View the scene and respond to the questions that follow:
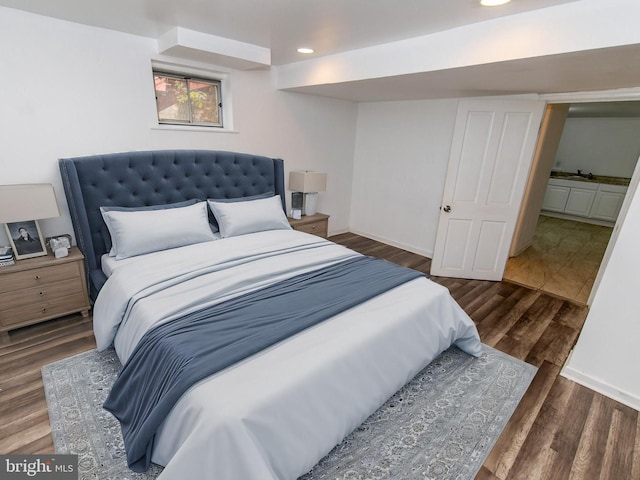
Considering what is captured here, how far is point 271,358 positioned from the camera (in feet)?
4.84

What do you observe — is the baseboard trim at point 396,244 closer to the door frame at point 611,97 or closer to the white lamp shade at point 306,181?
the white lamp shade at point 306,181

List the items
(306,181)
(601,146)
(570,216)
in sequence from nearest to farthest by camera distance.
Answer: (306,181), (601,146), (570,216)

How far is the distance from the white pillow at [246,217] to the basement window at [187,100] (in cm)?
91

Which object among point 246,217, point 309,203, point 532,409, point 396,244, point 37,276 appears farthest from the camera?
point 396,244

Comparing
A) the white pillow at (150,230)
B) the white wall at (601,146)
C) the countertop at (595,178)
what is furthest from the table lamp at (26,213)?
the white wall at (601,146)

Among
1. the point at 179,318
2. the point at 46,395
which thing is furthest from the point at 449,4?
the point at 46,395

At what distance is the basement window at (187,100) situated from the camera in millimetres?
3041

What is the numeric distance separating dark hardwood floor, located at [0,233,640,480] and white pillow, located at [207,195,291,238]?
1.36 m

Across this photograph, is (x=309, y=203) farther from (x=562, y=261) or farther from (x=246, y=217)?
(x=562, y=261)

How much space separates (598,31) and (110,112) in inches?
131

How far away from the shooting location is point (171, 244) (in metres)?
2.60

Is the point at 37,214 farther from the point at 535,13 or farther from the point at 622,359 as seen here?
the point at 622,359

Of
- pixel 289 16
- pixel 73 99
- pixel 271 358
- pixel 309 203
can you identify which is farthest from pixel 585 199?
pixel 73 99

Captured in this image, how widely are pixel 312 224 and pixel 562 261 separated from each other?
137 inches
